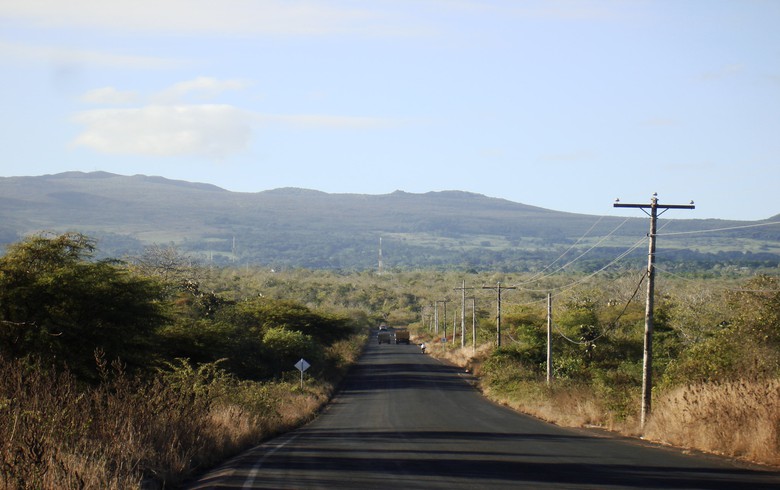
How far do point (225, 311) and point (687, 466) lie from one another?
124ft

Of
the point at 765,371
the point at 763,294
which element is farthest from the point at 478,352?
the point at 765,371

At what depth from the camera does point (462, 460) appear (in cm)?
1781

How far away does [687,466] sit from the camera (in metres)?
16.4

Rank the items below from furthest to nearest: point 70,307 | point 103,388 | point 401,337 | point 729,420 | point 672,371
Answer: point 401,337, point 672,371, point 70,307, point 729,420, point 103,388

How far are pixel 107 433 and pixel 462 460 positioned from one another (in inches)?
270

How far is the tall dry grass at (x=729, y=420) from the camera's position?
17.1 meters

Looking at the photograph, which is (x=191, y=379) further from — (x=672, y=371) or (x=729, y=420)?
(x=672, y=371)

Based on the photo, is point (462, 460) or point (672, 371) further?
point (672, 371)

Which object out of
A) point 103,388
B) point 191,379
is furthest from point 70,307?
point 191,379

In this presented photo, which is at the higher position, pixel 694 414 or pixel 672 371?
pixel 694 414

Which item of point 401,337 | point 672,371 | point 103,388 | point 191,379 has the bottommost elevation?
point 401,337

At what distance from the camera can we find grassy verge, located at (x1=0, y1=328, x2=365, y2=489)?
37.5 ft

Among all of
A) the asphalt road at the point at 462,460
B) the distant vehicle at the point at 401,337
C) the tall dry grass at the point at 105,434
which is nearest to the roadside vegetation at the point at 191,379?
the tall dry grass at the point at 105,434

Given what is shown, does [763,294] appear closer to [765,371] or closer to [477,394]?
[765,371]
